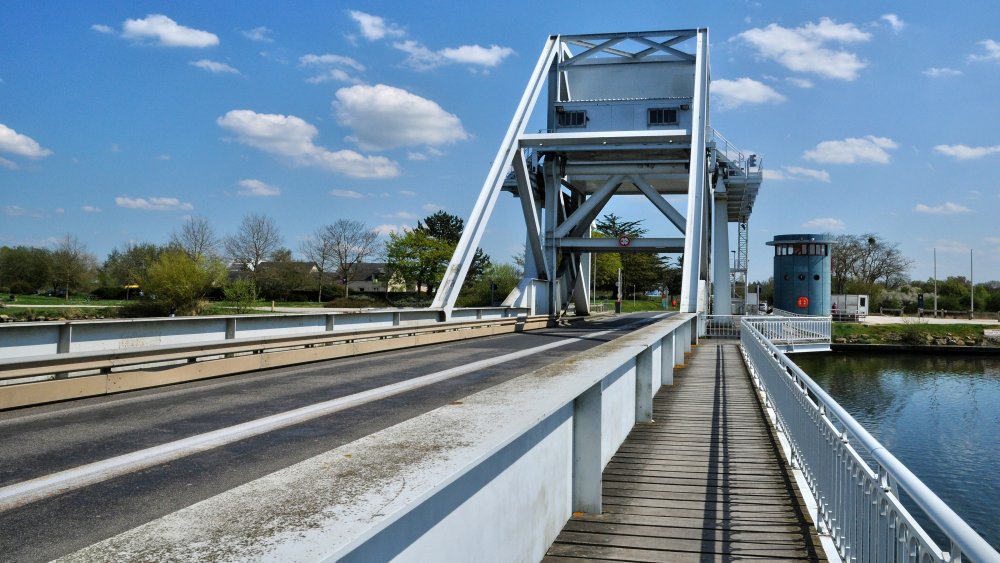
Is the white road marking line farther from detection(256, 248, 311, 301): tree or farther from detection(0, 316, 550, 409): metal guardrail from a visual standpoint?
detection(256, 248, 311, 301): tree

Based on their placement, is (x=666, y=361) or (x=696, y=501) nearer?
(x=696, y=501)

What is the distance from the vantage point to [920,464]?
18594 millimetres

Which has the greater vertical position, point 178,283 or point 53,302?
point 178,283

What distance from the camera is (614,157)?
34.9 m

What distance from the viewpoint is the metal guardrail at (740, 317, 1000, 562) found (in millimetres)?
2504

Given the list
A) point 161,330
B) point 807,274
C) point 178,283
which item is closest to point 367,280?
point 178,283

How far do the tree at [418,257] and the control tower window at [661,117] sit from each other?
125ft

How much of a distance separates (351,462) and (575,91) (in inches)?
1526

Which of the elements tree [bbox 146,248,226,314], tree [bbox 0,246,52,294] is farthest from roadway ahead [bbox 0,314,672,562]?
tree [bbox 0,246,52,294]

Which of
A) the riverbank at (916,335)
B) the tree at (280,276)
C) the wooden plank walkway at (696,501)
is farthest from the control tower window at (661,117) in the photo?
the tree at (280,276)

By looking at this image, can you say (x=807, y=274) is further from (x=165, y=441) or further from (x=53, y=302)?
(x=53, y=302)

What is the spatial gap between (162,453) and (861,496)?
226 inches

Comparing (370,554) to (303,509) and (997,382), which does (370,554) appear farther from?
(997,382)

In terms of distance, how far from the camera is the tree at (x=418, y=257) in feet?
242
